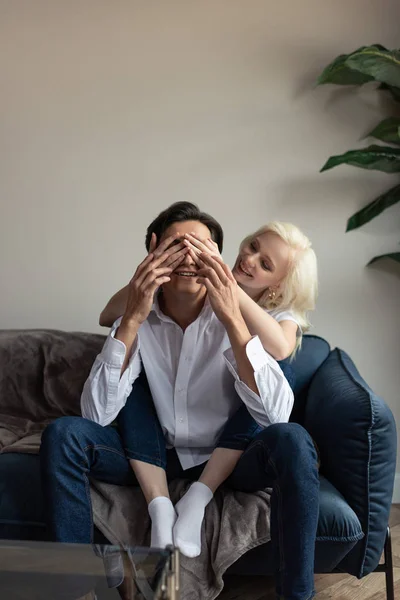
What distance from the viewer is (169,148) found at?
273cm

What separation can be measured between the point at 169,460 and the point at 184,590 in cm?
35

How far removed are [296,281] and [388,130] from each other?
907 mm

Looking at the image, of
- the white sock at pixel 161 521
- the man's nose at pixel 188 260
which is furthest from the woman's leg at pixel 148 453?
the man's nose at pixel 188 260

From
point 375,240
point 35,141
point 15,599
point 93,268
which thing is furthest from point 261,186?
point 15,599

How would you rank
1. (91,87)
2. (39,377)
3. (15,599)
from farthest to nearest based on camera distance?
1. (91,87)
2. (39,377)
3. (15,599)

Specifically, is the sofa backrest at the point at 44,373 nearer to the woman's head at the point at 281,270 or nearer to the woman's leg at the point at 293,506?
the woman's head at the point at 281,270

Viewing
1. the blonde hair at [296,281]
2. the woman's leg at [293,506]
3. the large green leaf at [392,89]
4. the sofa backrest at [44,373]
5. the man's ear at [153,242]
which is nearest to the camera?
the woman's leg at [293,506]

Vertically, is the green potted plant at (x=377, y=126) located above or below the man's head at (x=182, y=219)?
above

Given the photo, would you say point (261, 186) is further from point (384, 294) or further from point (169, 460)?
point (169, 460)

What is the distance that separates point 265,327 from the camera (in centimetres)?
188

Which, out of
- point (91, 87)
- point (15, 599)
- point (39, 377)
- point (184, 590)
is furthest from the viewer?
point (91, 87)

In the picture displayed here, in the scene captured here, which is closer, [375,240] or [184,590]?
[184,590]

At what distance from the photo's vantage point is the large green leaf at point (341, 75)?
8.13 ft

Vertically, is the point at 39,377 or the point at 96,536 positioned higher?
the point at 39,377
